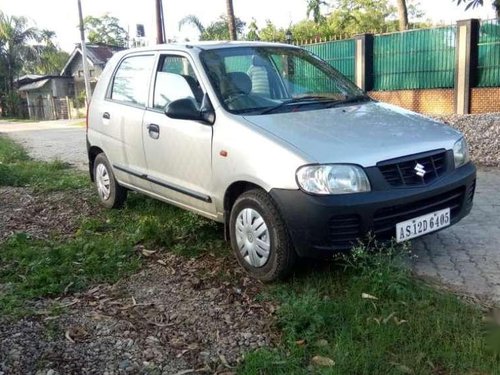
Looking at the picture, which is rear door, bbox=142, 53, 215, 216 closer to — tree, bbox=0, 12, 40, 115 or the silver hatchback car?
the silver hatchback car

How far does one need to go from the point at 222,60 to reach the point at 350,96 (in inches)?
46.6

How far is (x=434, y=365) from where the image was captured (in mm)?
2867

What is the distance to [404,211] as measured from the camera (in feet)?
12.2

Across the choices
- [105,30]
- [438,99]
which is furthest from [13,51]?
[438,99]

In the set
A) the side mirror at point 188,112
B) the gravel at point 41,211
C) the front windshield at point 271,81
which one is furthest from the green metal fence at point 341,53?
the side mirror at point 188,112

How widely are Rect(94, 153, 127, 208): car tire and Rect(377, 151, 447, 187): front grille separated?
133 inches

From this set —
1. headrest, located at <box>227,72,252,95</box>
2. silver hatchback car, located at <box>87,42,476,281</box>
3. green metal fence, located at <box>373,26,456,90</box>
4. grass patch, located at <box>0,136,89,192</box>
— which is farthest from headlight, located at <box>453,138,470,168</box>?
green metal fence, located at <box>373,26,456,90</box>

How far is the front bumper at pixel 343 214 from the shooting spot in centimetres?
350

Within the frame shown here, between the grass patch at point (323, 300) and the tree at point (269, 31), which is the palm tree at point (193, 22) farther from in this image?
the grass patch at point (323, 300)

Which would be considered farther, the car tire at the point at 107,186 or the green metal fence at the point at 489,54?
the green metal fence at the point at 489,54

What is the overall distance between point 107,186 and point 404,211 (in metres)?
3.64

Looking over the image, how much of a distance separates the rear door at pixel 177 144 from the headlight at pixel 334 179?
41.5 inches

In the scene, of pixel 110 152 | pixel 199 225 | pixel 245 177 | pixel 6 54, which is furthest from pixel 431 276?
pixel 6 54

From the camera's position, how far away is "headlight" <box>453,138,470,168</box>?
411 cm
